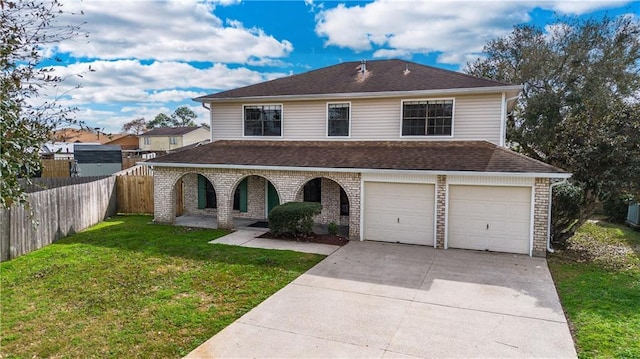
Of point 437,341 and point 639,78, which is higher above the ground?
point 639,78

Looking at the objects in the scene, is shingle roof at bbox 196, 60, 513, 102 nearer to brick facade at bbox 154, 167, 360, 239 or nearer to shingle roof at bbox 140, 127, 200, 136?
brick facade at bbox 154, 167, 360, 239

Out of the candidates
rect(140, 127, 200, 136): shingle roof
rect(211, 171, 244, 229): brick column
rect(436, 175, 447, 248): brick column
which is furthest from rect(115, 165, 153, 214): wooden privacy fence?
rect(140, 127, 200, 136): shingle roof

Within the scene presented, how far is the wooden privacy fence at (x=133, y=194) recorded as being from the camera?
677 inches

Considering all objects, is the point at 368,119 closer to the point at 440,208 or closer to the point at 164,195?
the point at 440,208

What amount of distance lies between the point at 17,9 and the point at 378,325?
649 centimetres

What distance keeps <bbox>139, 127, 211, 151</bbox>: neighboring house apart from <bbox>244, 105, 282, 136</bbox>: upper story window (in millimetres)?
42556

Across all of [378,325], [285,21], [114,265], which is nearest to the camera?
[378,325]

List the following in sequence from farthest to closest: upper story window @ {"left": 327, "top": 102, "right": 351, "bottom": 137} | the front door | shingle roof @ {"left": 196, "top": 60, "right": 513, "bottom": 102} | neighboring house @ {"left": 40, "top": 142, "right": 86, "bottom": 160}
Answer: the front door
upper story window @ {"left": 327, "top": 102, "right": 351, "bottom": 137}
shingle roof @ {"left": 196, "top": 60, "right": 513, "bottom": 102}
neighboring house @ {"left": 40, "top": 142, "right": 86, "bottom": 160}

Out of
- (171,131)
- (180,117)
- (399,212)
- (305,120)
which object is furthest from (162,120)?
(399,212)

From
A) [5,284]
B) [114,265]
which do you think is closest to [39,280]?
[5,284]

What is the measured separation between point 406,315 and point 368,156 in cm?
711

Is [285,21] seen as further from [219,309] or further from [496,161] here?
[219,309]

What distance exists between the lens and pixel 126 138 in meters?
69.2

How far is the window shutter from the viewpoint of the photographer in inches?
666
